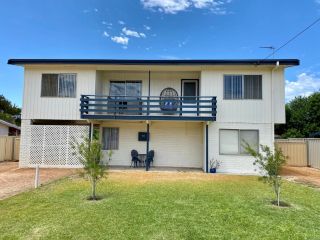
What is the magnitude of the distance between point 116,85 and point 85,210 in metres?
10.5

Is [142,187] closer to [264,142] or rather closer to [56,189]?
[56,189]

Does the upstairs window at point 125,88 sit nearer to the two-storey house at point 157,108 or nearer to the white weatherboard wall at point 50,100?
the two-storey house at point 157,108

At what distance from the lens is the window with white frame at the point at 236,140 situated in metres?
14.2

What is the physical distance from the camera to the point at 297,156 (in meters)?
18.6

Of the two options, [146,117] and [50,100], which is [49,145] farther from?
[146,117]

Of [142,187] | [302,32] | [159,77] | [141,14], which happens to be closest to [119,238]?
[142,187]

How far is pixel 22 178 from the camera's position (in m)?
11.6

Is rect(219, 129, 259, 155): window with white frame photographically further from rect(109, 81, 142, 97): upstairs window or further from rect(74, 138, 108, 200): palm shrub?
rect(74, 138, 108, 200): palm shrub

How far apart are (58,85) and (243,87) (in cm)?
1028

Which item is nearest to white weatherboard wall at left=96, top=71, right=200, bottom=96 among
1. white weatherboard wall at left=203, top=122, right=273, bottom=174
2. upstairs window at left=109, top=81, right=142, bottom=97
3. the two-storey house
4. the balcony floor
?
the two-storey house

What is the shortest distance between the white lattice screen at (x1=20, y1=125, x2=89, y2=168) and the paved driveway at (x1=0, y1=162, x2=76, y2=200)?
0.81 meters

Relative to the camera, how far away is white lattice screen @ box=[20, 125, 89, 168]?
48.9ft

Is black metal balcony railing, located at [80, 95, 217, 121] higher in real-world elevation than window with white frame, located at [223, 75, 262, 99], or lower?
lower

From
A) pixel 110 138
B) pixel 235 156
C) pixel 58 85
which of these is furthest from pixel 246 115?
pixel 58 85
